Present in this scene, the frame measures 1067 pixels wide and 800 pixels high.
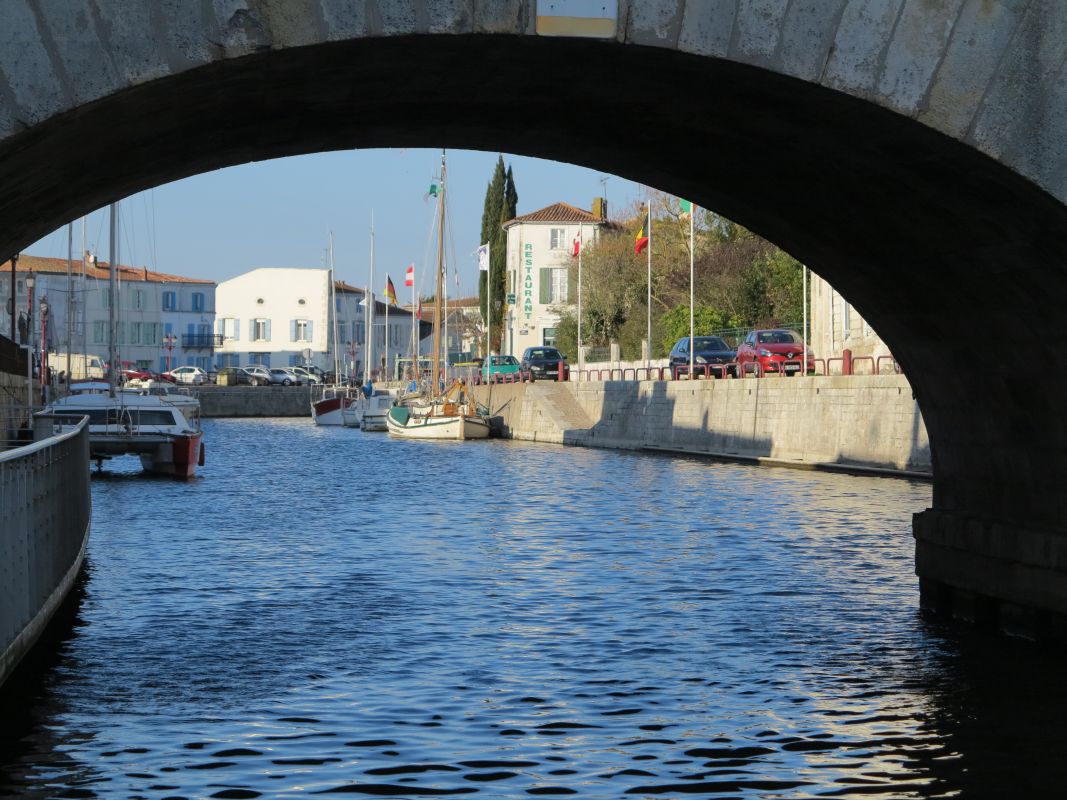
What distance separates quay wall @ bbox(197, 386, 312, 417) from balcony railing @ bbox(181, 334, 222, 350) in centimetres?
1948

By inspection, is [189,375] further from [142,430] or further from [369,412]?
[142,430]

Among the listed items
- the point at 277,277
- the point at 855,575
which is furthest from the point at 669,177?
the point at 277,277

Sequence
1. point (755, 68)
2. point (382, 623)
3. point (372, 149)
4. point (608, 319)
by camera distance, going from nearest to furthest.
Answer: point (755, 68) → point (372, 149) → point (382, 623) → point (608, 319)

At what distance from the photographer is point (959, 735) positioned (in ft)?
37.4

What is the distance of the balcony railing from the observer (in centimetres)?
12631

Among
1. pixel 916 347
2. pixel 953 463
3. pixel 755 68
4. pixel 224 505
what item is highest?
pixel 755 68

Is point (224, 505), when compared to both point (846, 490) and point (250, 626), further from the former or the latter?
point (250, 626)

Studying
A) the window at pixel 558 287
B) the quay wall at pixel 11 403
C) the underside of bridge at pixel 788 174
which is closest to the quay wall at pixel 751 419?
the quay wall at pixel 11 403

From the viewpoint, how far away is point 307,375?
115312mm

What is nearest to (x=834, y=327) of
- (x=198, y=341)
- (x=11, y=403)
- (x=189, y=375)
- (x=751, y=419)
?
(x=751, y=419)

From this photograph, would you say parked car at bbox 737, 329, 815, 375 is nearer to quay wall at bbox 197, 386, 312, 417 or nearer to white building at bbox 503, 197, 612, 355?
white building at bbox 503, 197, 612, 355

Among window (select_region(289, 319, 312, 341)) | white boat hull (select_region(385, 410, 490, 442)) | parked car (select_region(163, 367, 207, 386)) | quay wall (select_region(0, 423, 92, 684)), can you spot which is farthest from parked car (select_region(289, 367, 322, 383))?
quay wall (select_region(0, 423, 92, 684))

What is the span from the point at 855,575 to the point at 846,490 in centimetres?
1393

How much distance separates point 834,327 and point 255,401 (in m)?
62.4
